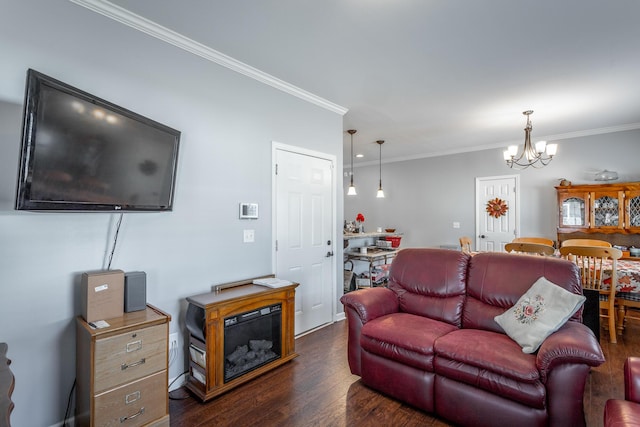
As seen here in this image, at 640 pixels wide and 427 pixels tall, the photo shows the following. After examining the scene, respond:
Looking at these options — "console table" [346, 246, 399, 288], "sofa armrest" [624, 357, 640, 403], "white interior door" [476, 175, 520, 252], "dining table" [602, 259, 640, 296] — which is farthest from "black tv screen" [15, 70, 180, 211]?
"white interior door" [476, 175, 520, 252]

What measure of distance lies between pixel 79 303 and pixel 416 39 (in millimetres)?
3059

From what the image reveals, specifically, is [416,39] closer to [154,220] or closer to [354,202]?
[154,220]

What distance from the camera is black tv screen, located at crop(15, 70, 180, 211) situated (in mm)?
1517

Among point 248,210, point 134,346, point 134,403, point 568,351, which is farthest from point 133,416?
point 568,351

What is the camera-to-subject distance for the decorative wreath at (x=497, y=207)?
5953mm

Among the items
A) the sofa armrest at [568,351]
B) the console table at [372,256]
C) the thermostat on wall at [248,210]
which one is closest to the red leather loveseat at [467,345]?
the sofa armrest at [568,351]

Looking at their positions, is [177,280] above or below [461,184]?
below

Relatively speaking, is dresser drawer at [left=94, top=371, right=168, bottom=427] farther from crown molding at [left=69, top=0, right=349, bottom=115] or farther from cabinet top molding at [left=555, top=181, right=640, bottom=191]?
cabinet top molding at [left=555, top=181, right=640, bottom=191]

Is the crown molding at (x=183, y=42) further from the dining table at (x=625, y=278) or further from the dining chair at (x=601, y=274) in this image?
the dining table at (x=625, y=278)

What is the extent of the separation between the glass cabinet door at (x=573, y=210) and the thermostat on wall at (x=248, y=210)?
16.2 ft

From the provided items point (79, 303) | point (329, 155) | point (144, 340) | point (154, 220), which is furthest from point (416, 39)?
point (79, 303)

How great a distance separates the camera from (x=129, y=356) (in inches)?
70.6

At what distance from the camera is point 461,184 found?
21.3 ft

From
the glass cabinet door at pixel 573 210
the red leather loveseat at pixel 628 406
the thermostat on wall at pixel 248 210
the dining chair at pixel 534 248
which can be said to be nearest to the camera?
the red leather loveseat at pixel 628 406
